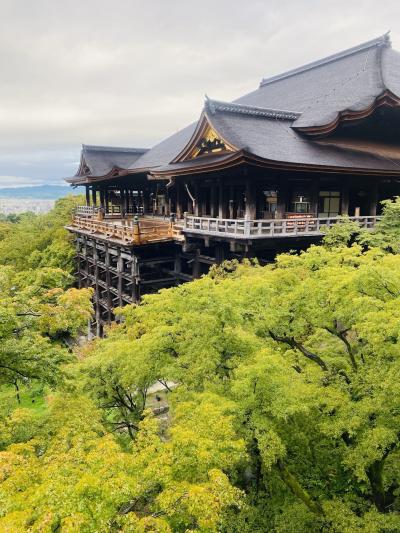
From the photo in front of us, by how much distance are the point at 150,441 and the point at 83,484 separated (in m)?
1.42

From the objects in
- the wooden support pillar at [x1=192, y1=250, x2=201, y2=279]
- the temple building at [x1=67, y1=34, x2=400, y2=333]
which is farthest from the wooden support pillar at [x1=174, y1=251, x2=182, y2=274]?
the wooden support pillar at [x1=192, y1=250, x2=201, y2=279]

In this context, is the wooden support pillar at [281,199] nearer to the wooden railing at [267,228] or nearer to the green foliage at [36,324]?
the wooden railing at [267,228]

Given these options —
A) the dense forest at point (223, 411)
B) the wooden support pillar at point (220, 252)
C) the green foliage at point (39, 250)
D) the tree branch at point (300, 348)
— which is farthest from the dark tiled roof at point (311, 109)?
the dense forest at point (223, 411)

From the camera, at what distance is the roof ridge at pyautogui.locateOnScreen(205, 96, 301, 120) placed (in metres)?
20.1

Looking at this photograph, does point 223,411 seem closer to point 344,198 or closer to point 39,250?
point 344,198

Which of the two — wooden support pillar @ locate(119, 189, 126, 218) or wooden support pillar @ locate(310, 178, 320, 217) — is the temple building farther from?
wooden support pillar @ locate(119, 189, 126, 218)

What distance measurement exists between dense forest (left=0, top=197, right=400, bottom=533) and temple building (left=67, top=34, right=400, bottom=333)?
740 centimetres

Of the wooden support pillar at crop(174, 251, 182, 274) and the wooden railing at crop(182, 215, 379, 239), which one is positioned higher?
the wooden railing at crop(182, 215, 379, 239)

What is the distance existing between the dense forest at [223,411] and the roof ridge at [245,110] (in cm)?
1221

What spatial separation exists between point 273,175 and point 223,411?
45.5 feet

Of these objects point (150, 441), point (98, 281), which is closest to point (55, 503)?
point (150, 441)

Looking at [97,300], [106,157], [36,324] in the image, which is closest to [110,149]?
[106,157]

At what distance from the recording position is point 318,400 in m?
7.91

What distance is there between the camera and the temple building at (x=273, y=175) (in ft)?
58.2
